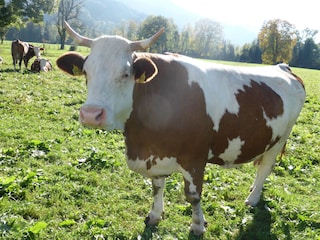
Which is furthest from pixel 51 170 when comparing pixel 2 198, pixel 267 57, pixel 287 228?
pixel 267 57

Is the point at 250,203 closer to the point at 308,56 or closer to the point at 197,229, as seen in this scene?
the point at 197,229

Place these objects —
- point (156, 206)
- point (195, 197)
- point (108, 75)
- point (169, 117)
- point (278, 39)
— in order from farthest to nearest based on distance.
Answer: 1. point (278, 39)
2. point (156, 206)
3. point (195, 197)
4. point (169, 117)
5. point (108, 75)

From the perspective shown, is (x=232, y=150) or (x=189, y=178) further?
(x=232, y=150)

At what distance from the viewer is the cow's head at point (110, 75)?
356 centimetres

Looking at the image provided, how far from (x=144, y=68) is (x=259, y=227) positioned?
3198 millimetres

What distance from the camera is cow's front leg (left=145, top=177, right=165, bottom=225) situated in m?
5.10

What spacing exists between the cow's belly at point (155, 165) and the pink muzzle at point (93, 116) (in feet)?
3.86

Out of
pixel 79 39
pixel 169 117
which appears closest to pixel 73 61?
pixel 79 39

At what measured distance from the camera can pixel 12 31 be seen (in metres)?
113

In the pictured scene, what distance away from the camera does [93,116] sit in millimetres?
3486

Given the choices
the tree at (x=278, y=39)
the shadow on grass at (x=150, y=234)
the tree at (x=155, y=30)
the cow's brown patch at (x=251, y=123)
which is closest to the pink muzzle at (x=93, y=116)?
the cow's brown patch at (x=251, y=123)

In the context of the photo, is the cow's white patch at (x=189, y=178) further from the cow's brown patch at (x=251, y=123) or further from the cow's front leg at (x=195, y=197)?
the cow's brown patch at (x=251, y=123)

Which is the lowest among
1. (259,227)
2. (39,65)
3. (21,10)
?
(39,65)

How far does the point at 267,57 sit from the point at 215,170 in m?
72.9
